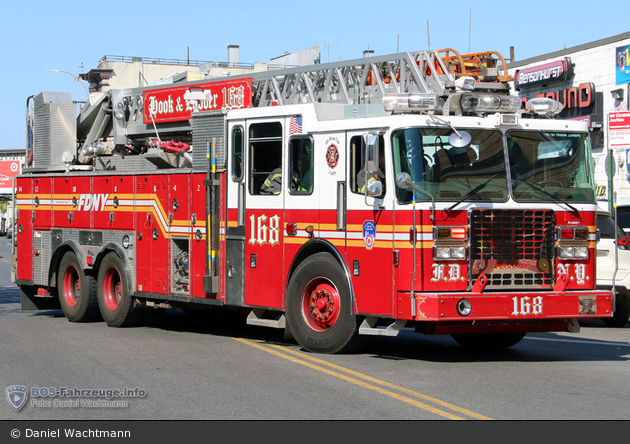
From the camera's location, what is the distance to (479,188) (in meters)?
9.49

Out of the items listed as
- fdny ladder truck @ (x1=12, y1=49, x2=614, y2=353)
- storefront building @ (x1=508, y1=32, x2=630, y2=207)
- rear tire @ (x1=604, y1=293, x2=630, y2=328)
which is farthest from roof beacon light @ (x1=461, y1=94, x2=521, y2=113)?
storefront building @ (x1=508, y1=32, x2=630, y2=207)

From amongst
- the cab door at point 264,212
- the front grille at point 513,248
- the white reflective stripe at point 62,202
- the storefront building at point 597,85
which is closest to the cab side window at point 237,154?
the cab door at point 264,212

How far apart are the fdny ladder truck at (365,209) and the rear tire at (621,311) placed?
11.7ft

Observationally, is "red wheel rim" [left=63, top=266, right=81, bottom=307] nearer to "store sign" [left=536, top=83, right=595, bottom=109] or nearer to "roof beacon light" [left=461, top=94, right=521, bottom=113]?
"roof beacon light" [left=461, top=94, right=521, bottom=113]

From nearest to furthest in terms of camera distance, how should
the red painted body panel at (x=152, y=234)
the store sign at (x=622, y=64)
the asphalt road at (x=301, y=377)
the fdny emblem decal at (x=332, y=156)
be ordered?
the asphalt road at (x=301, y=377)
the fdny emblem decal at (x=332, y=156)
the red painted body panel at (x=152, y=234)
the store sign at (x=622, y=64)

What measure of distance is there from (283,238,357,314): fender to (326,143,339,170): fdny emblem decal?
35.7 inches

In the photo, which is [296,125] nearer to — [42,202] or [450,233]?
[450,233]

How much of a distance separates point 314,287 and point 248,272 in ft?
3.75

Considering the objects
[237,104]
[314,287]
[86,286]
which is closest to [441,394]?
[314,287]

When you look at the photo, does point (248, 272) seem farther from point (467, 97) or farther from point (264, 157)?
point (467, 97)

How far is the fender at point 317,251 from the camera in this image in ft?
32.4

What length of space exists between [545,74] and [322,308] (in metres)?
24.0

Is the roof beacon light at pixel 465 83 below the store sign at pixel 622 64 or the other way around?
below

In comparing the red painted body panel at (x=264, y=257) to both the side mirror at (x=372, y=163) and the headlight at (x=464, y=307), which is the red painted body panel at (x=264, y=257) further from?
the headlight at (x=464, y=307)
